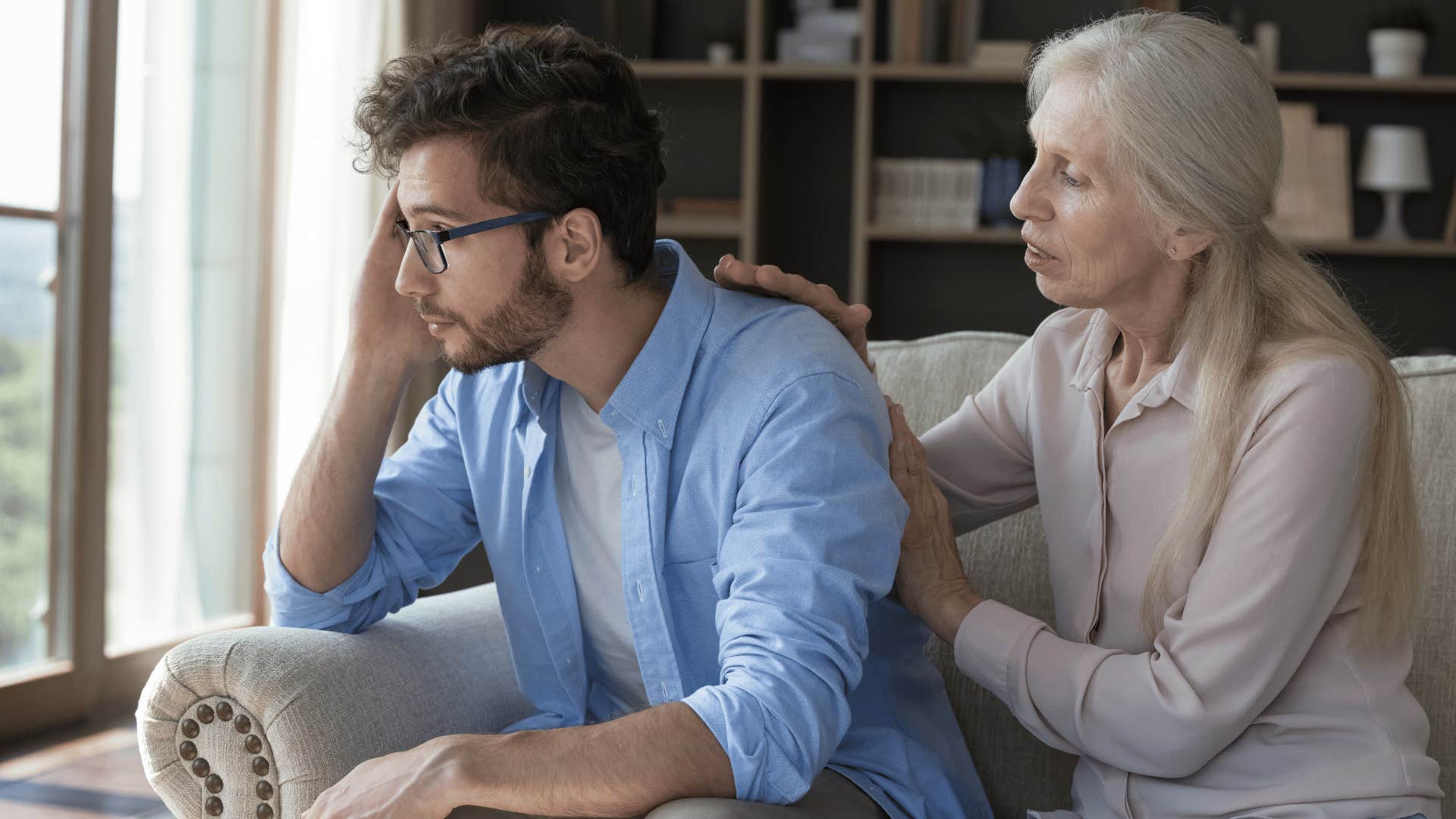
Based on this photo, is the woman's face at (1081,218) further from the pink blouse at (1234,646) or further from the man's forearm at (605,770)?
the man's forearm at (605,770)

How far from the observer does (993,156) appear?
4.18 m

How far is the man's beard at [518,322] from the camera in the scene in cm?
136

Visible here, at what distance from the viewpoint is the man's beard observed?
1.36 m

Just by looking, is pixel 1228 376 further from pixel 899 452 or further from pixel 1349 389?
pixel 899 452

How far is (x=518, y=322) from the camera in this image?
1.37 m

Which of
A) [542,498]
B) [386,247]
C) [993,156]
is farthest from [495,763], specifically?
[993,156]

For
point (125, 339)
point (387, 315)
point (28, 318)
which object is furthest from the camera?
point (125, 339)

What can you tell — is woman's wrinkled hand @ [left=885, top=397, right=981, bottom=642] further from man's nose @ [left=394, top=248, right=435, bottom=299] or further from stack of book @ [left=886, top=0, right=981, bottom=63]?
stack of book @ [left=886, top=0, right=981, bottom=63]

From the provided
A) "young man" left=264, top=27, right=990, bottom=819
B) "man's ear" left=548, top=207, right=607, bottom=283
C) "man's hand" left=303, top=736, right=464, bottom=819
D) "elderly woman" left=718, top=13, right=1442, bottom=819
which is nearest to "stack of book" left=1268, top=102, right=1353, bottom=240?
"elderly woman" left=718, top=13, right=1442, bottom=819

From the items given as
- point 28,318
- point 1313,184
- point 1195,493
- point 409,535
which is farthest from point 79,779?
point 1313,184

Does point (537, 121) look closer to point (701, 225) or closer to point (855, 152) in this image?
point (701, 225)

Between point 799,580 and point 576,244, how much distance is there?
18.0 inches

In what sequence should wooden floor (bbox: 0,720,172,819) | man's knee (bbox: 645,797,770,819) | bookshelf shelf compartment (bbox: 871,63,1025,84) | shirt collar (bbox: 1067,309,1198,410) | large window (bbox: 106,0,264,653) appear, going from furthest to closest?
bookshelf shelf compartment (bbox: 871,63,1025,84) → large window (bbox: 106,0,264,653) → wooden floor (bbox: 0,720,172,819) → shirt collar (bbox: 1067,309,1198,410) → man's knee (bbox: 645,797,770,819)

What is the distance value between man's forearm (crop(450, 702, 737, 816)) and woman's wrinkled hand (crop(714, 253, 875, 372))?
0.50 m
